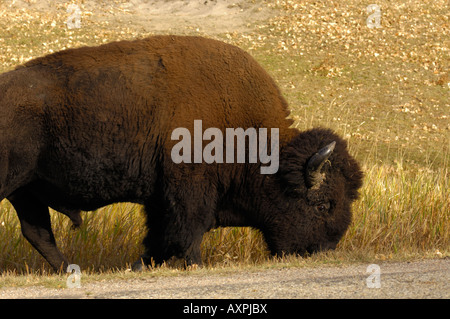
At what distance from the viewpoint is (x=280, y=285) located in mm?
5938

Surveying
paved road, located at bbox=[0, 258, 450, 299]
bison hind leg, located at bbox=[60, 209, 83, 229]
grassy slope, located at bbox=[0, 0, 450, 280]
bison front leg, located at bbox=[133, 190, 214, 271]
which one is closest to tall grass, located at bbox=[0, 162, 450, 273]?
grassy slope, located at bbox=[0, 0, 450, 280]

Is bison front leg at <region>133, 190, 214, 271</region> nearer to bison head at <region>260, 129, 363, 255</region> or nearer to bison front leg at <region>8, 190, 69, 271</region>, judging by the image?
bison head at <region>260, 129, 363, 255</region>

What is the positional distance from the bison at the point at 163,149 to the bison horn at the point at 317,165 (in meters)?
0.01

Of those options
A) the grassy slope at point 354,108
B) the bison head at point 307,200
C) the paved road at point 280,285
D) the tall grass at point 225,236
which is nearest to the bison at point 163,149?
the bison head at point 307,200

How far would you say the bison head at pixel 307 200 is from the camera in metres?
7.84

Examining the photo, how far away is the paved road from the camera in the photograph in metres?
5.54

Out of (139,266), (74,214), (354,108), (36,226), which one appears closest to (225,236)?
(139,266)

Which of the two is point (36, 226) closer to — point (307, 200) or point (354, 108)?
point (307, 200)

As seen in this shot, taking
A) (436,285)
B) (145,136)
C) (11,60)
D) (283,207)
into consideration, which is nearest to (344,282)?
(436,285)

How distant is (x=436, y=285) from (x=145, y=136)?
3.25 meters

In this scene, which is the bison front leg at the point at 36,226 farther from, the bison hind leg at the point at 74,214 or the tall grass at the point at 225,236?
the tall grass at the point at 225,236

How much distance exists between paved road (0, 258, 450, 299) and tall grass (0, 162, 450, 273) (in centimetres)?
200

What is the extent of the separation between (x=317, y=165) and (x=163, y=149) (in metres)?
1.58

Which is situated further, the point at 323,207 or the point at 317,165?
the point at 323,207
